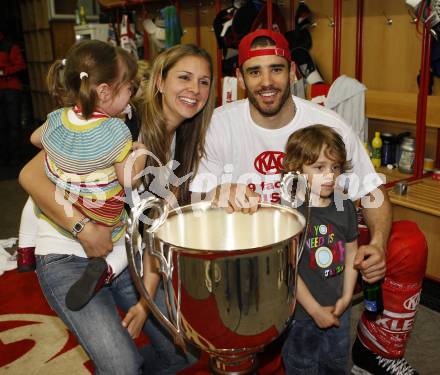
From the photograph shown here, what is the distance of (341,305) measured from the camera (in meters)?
1.34

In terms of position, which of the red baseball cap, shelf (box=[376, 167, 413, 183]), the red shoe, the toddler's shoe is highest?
the red baseball cap

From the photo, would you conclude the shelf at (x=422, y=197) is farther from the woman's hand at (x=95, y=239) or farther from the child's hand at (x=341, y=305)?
the woman's hand at (x=95, y=239)

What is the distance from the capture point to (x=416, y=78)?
2.82 m

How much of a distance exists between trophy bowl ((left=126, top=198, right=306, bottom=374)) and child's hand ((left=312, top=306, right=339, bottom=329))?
0.58 m

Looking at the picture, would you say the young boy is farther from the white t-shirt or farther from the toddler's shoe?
the toddler's shoe

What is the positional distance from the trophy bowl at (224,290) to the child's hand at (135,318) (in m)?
0.46

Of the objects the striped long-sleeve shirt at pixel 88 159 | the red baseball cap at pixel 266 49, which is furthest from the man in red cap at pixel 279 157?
the striped long-sleeve shirt at pixel 88 159

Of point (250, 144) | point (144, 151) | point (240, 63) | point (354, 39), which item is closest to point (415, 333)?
point (250, 144)

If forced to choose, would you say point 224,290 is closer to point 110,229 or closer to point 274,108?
point 110,229

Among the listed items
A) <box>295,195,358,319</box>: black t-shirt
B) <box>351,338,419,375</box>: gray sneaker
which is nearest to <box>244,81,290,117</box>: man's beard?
<box>295,195,358,319</box>: black t-shirt

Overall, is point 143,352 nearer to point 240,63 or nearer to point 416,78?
point 240,63

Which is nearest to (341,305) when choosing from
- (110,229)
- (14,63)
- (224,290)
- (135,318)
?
(135,318)

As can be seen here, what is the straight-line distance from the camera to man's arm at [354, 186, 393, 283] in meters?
1.14

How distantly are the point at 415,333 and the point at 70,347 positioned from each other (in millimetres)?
1421
